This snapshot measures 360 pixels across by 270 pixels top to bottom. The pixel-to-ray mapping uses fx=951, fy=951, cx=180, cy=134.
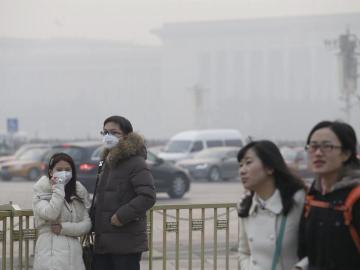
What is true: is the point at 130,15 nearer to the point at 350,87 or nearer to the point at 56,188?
the point at 350,87

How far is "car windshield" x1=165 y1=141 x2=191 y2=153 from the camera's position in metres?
35.1

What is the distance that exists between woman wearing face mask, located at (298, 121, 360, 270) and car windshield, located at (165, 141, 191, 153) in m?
30.8

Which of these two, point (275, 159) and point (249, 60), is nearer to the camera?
point (275, 159)

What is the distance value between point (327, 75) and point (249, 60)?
27.1 ft

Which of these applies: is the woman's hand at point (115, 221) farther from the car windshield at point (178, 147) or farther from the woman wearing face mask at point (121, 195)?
the car windshield at point (178, 147)

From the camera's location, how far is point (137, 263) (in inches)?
227

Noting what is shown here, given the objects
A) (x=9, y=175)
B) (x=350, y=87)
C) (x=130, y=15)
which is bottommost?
(x=9, y=175)

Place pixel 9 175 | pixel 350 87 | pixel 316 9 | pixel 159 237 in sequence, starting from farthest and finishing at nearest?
1. pixel 316 9
2. pixel 350 87
3. pixel 9 175
4. pixel 159 237

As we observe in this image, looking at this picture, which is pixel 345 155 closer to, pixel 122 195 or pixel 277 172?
pixel 277 172

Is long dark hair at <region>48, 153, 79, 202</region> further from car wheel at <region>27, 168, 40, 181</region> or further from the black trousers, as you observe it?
car wheel at <region>27, 168, 40, 181</region>

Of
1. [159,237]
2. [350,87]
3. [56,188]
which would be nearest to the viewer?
[56,188]

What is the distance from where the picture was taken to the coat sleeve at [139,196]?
18.2ft

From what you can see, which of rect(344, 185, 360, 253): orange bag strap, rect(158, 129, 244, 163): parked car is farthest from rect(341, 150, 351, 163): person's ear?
rect(158, 129, 244, 163): parked car

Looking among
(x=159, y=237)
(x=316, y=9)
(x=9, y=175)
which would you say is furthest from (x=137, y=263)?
(x=316, y=9)
